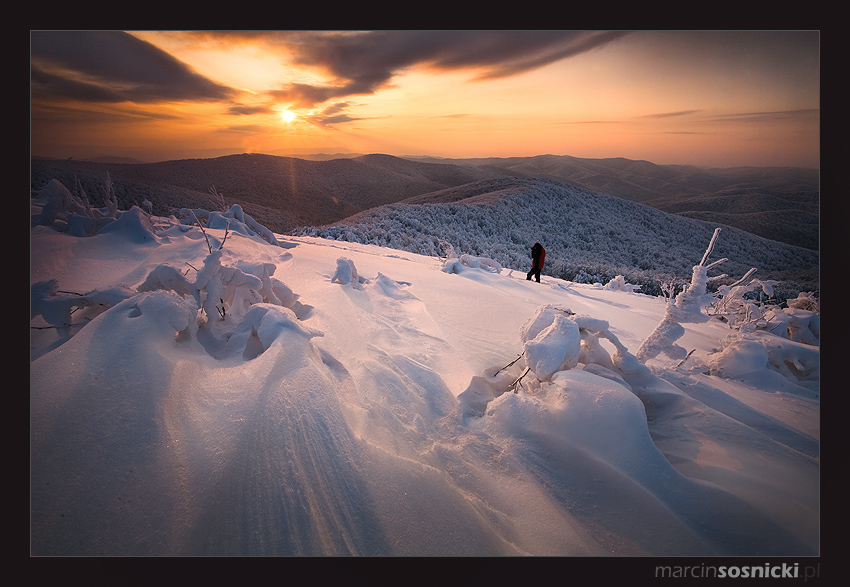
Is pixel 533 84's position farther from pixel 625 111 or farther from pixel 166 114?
pixel 166 114

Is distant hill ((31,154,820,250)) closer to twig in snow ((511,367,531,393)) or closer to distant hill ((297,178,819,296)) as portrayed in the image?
distant hill ((297,178,819,296))

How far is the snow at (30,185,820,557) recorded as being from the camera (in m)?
1.30

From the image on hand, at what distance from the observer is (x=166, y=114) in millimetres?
2682

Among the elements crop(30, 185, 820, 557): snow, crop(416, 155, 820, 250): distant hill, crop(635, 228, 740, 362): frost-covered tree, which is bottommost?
crop(30, 185, 820, 557): snow

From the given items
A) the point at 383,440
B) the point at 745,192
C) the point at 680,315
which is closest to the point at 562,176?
the point at 745,192

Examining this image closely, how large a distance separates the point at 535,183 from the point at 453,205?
6.58 meters

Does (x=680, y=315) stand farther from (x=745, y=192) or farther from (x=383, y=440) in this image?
(x=745, y=192)

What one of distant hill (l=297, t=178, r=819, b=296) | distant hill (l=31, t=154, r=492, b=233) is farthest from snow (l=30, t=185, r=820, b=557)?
distant hill (l=297, t=178, r=819, b=296)

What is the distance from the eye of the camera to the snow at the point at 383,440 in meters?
1.30

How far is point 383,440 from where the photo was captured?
1509mm

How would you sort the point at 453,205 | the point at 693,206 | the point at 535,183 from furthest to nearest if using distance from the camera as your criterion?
the point at 535,183, the point at 453,205, the point at 693,206

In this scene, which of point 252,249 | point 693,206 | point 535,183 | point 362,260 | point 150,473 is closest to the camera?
point 150,473
